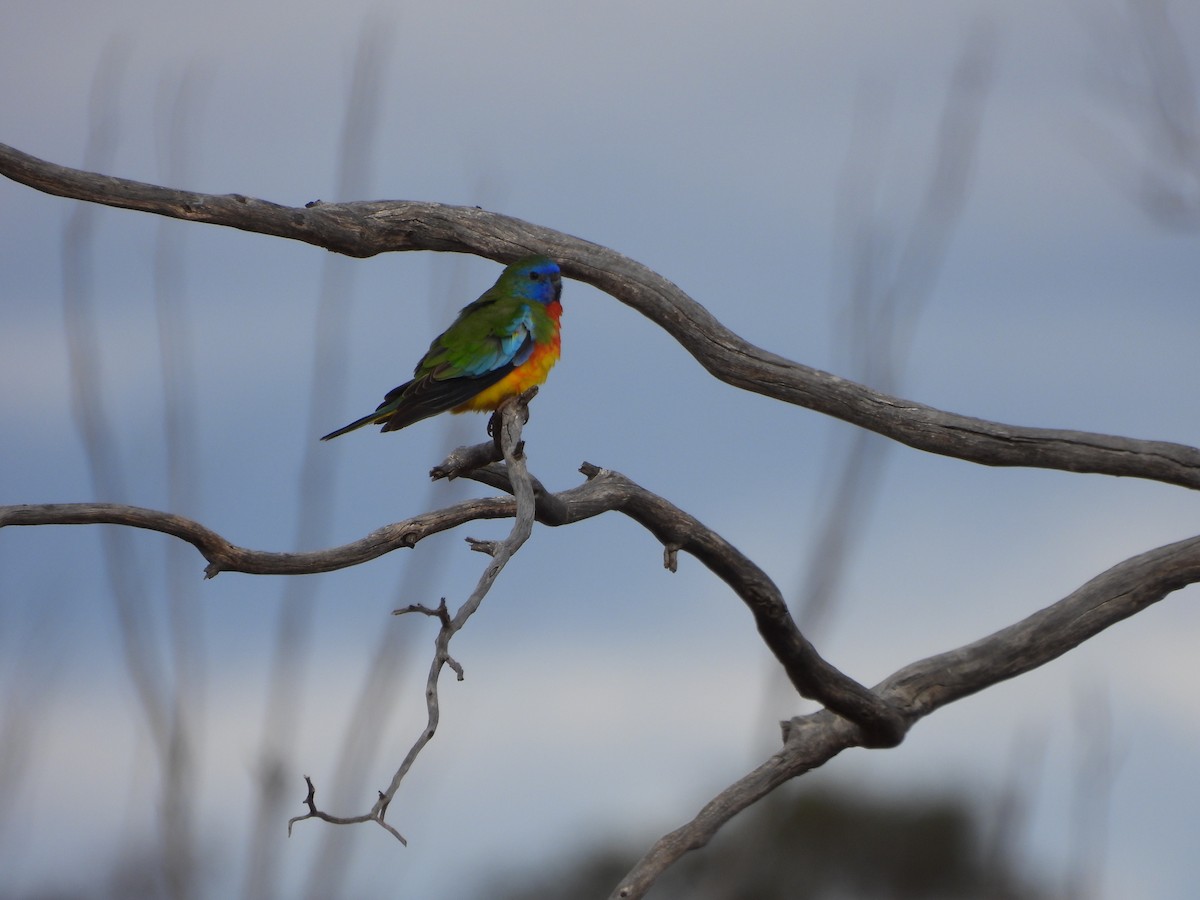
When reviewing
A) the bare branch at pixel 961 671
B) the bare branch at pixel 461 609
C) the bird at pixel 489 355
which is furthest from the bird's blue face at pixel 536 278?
the bare branch at pixel 961 671

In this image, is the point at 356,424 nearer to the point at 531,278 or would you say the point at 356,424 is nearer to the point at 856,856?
the point at 531,278

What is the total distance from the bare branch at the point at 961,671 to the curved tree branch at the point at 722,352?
49cm

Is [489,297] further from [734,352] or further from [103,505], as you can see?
[103,505]

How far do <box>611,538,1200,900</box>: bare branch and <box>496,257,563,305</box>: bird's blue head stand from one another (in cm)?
225

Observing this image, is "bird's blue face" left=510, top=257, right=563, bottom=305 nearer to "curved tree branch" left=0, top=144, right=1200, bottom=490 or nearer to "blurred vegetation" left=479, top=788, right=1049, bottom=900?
"curved tree branch" left=0, top=144, right=1200, bottom=490

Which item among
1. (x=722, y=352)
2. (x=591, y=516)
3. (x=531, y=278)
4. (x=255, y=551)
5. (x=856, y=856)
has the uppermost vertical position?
(x=531, y=278)

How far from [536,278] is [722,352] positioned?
95cm

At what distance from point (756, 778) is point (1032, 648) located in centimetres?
139

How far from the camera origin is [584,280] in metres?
6.12

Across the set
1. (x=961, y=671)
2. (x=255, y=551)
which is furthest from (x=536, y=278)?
(x=961, y=671)

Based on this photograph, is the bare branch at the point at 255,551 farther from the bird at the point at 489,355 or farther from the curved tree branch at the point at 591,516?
the bird at the point at 489,355

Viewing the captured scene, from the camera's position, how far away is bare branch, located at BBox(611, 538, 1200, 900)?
5.06 m

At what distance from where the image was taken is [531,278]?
6.10 metres

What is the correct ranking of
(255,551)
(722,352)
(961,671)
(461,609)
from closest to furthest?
1. (461,609)
2. (255,551)
3. (961,671)
4. (722,352)
